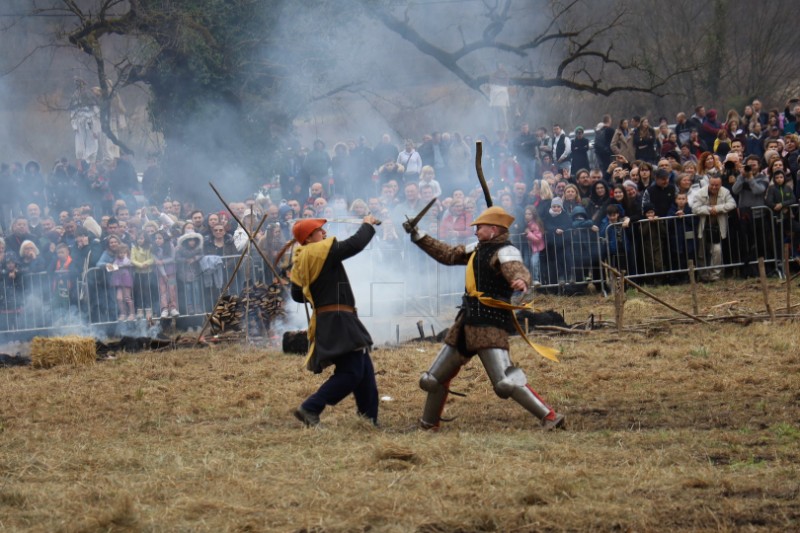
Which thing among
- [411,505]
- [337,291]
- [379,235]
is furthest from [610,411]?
[379,235]

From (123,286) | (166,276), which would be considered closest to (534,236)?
Answer: (166,276)

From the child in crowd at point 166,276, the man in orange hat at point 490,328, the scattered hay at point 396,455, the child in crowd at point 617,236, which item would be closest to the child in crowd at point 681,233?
the child in crowd at point 617,236

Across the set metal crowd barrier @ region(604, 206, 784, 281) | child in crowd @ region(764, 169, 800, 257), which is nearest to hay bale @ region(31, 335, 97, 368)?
metal crowd barrier @ region(604, 206, 784, 281)

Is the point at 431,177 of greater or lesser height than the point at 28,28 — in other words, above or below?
below

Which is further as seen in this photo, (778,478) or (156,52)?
(156,52)

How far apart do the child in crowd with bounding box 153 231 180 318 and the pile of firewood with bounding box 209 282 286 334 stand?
895 mm

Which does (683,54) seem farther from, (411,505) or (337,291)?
(411,505)

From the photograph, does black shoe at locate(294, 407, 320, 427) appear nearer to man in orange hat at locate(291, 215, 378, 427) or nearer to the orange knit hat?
man in orange hat at locate(291, 215, 378, 427)

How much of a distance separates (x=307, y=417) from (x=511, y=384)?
1508 millimetres

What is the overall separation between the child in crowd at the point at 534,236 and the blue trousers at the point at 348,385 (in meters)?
7.23

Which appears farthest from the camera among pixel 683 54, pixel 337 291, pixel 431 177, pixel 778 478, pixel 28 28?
pixel 683 54

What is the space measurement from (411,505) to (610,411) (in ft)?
10.9

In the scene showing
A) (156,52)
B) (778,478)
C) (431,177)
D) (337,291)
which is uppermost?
(156,52)

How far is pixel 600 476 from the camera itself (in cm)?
626
